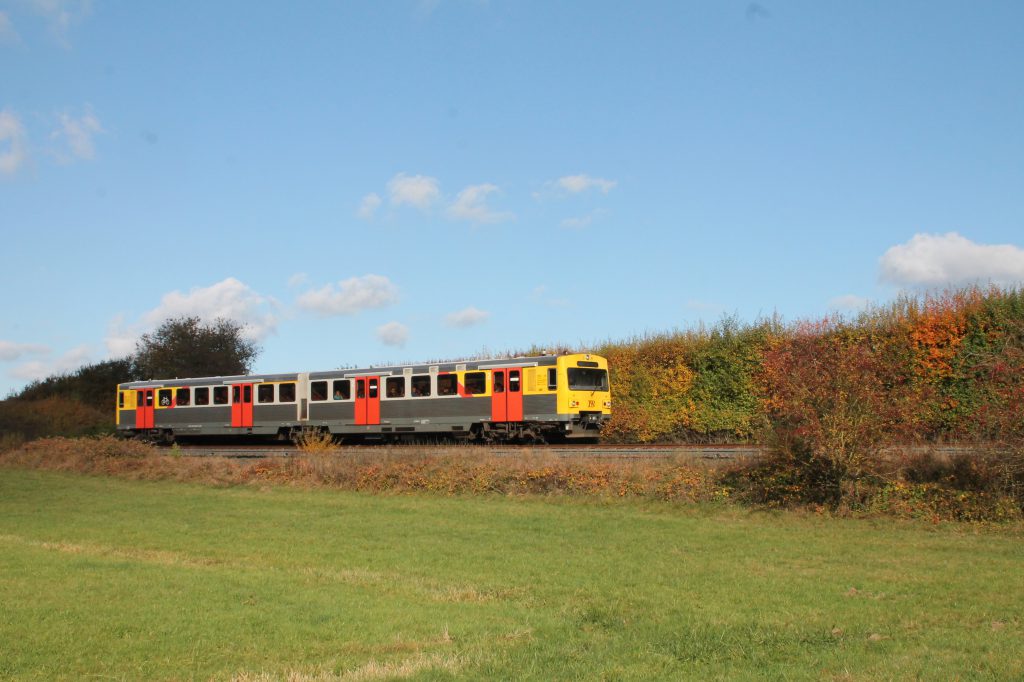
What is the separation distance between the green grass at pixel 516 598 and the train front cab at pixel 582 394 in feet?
39.9

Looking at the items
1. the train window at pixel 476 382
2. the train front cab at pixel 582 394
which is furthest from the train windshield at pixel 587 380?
the train window at pixel 476 382

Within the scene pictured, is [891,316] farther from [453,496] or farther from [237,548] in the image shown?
[237,548]

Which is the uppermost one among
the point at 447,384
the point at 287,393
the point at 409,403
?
the point at 447,384

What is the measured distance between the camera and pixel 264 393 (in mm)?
35875

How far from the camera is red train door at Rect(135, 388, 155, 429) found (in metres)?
40.3

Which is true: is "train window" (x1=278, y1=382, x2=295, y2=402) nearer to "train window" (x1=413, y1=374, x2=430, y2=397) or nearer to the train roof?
the train roof

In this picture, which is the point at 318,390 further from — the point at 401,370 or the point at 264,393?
the point at 401,370

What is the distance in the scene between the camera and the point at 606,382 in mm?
30203

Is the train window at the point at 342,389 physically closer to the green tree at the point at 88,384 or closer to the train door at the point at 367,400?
the train door at the point at 367,400

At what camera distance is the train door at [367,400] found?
32.6 m

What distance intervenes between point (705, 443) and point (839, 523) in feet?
45.3

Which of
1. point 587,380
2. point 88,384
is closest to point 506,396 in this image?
point 587,380

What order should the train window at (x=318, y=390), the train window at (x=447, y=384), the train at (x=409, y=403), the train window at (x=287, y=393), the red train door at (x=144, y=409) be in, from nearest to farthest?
1. the train at (x=409, y=403)
2. the train window at (x=447, y=384)
3. the train window at (x=318, y=390)
4. the train window at (x=287, y=393)
5. the red train door at (x=144, y=409)

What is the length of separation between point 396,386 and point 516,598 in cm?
2283
